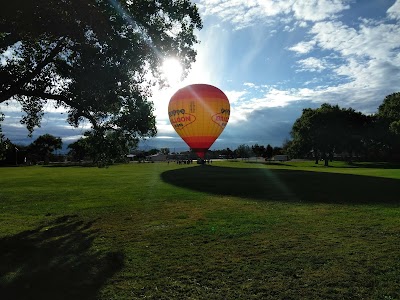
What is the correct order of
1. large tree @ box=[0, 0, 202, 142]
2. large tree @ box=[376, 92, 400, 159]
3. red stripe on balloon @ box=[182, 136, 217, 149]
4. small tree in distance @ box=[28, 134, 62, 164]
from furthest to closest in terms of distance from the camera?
1. small tree in distance @ box=[28, 134, 62, 164]
2. large tree @ box=[376, 92, 400, 159]
3. red stripe on balloon @ box=[182, 136, 217, 149]
4. large tree @ box=[0, 0, 202, 142]

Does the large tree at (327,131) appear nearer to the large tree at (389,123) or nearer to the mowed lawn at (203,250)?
the large tree at (389,123)

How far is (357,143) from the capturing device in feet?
316

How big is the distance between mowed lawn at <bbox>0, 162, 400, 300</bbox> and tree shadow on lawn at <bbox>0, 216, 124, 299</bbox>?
0.03m

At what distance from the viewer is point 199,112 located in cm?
5169

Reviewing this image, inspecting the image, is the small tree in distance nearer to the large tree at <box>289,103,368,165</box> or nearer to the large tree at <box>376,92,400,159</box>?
the large tree at <box>289,103,368,165</box>

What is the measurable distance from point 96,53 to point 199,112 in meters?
37.1

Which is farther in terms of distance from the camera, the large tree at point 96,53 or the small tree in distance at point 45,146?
the small tree in distance at point 45,146

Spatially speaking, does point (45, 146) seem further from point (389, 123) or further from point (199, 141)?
point (389, 123)

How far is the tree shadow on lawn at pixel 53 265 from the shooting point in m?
7.77

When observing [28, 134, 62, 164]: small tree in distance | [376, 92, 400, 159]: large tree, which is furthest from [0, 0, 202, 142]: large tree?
[28, 134, 62, 164]: small tree in distance

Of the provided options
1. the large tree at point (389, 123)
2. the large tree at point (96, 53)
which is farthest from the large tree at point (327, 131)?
the large tree at point (96, 53)

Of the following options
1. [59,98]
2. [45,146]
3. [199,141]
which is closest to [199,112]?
[199,141]

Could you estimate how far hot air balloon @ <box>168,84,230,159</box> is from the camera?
51.8 m

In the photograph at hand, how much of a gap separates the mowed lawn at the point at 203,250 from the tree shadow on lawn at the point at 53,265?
0.10ft
